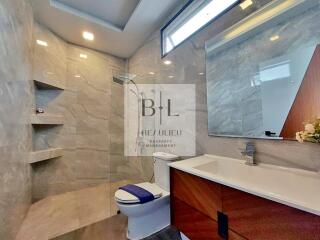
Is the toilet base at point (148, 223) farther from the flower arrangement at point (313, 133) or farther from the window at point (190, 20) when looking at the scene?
the window at point (190, 20)

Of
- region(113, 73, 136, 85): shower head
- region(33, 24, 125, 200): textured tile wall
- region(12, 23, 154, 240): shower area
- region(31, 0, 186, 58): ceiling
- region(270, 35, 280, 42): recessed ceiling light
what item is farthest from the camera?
region(113, 73, 136, 85): shower head

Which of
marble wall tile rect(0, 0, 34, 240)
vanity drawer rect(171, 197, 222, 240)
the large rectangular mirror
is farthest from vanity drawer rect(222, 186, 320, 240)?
marble wall tile rect(0, 0, 34, 240)

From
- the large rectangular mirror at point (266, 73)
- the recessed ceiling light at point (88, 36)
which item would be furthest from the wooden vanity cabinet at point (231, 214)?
the recessed ceiling light at point (88, 36)

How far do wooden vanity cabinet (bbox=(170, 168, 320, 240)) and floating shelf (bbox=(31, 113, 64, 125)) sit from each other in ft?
6.51

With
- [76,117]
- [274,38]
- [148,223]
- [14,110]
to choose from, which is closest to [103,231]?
[148,223]

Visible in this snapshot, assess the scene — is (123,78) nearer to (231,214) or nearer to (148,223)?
(148,223)

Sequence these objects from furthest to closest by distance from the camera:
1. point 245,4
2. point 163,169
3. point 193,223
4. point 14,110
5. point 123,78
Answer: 1. point 123,78
2. point 163,169
3. point 14,110
4. point 245,4
5. point 193,223

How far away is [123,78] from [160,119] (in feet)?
4.36

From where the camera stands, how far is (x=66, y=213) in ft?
7.28

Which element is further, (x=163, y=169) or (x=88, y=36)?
(x=88, y=36)

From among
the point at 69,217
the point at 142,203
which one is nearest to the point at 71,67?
the point at 69,217

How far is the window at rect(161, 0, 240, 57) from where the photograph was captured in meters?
1.82

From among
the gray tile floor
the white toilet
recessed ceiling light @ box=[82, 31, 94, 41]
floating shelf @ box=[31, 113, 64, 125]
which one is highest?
recessed ceiling light @ box=[82, 31, 94, 41]

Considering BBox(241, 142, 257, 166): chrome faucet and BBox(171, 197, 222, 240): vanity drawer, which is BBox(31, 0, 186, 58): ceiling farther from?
BBox(171, 197, 222, 240): vanity drawer
